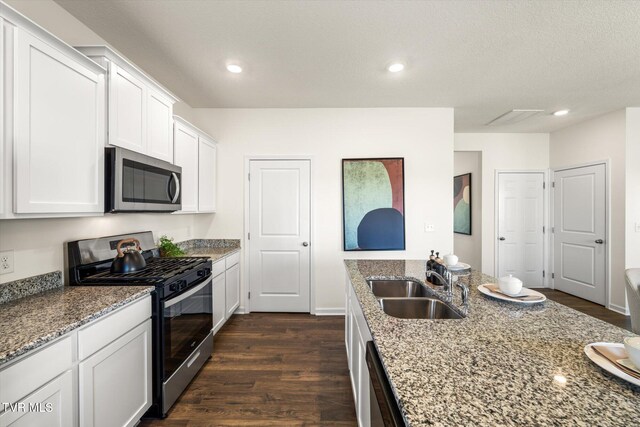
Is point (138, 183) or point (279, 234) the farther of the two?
point (279, 234)

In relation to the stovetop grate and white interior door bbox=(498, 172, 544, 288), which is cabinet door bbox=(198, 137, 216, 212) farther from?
white interior door bbox=(498, 172, 544, 288)

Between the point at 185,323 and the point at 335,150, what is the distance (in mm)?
2541

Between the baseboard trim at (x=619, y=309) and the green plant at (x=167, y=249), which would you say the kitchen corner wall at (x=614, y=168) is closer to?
the baseboard trim at (x=619, y=309)

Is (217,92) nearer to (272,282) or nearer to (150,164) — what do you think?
(150,164)

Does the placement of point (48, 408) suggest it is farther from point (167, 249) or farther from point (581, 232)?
point (581, 232)

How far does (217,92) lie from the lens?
3.00 m

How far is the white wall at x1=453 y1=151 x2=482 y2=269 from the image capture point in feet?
15.0

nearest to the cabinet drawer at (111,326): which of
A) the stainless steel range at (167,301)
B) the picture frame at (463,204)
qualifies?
the stainless steel range at (167,301)

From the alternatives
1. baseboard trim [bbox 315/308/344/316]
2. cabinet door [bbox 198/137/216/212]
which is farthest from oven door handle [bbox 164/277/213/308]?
baseboard trim [bbox 315/308/344/316]

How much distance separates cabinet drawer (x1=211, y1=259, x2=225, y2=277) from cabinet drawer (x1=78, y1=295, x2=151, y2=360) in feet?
3.06

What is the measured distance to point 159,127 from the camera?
2193 mm

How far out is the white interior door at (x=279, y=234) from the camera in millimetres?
3488

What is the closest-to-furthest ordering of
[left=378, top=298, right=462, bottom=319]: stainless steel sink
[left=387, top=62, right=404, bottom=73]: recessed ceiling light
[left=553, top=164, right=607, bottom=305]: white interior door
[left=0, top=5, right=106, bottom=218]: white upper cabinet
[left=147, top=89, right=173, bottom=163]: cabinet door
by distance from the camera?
[left=0, top=5, right=106, bottom=218]: white upper cabinet → [left=378, top=298, right=462, bottom=319]: stainless steel sink → [left=147, top=89, right=173, bottom=163]: cabinet door → [left=387, top=62, right=404, bottom=73]: recessed ceiling light → [left=553, top=164, right=607, bottom=305]: white interior door

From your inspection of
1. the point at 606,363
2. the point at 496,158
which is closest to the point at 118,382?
the point at 606,363
